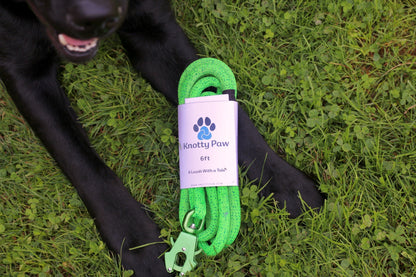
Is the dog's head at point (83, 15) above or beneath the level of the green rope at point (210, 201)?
above

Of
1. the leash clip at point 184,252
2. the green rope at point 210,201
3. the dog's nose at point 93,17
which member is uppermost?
the dog's nose at point 93,17

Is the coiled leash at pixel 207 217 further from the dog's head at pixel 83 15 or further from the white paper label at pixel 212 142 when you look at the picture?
the dog's head at pixel 83 15

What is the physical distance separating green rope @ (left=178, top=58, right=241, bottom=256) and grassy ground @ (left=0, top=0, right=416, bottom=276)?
0.32 feet

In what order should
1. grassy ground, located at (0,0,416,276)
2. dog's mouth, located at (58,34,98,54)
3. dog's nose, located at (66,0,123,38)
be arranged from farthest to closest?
1. grassy ground, located at (0,0,416,276)
2. dog's mouth, located at (58,34,98,54)
3. dog's nose, located at (66,0,123,38)

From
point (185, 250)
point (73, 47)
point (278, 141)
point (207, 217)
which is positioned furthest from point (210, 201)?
point (73, 47)

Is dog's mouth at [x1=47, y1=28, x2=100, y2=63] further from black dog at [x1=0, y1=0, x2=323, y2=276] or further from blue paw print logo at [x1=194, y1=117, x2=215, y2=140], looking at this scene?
blue paw print logo at [x1=194, y1=117, x2=215, y2=140]

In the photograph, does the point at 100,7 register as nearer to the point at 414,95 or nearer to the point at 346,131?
the point at 346,131

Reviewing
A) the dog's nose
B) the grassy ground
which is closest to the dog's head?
the dog's nose

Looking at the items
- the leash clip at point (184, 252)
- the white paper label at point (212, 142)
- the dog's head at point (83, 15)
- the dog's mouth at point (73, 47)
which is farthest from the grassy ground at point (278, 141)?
the dog's head at point (83, 15)

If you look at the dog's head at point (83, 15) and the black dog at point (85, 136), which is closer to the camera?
the dog's head at point (83, 15)

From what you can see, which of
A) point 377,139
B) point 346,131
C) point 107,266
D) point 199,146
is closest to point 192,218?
point 199,146

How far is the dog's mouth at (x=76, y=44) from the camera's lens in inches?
59.5

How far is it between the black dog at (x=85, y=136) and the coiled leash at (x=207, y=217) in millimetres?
121

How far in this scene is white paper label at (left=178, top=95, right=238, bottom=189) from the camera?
1582mm
